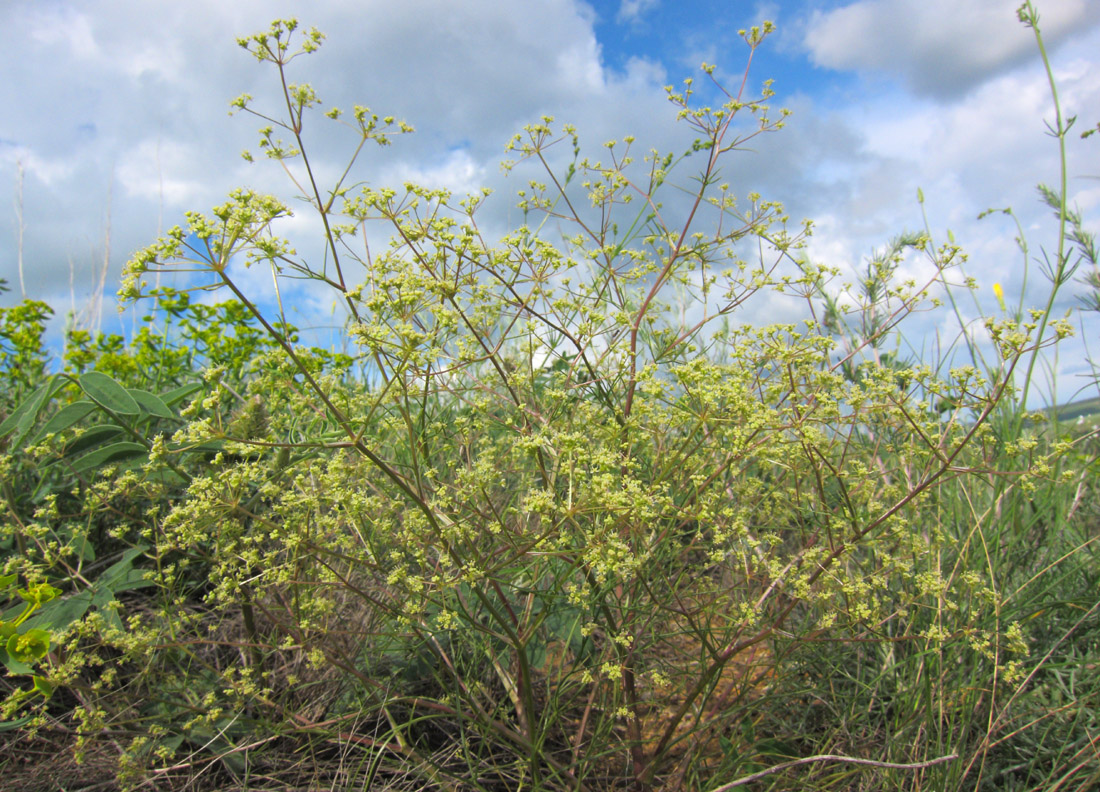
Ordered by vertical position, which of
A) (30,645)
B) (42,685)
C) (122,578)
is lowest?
(42,685)

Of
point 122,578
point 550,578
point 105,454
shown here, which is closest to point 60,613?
point 122,578

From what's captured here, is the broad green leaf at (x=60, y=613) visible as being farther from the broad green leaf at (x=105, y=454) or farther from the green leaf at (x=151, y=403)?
the green leaf at (x=151, y=403)

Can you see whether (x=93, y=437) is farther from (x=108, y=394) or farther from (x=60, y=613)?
(x=60, y=613)

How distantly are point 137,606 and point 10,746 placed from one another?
28.0 inches

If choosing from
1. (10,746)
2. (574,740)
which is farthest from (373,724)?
(10,746)

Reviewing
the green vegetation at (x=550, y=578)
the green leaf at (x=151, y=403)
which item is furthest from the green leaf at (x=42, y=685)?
the green leaf at (x=151, y=403)

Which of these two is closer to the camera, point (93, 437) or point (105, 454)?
point (105, 454)

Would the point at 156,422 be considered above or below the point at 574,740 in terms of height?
above

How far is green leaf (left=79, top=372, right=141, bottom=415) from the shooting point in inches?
83.8

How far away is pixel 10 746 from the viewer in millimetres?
2303

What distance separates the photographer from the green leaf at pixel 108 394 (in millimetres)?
2129

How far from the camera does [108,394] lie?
7.13ft

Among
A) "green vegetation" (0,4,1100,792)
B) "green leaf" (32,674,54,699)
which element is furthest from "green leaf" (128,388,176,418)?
"green leaf" (32,674,54,699)

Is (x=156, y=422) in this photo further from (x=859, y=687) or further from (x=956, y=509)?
(x=956, y=509)
